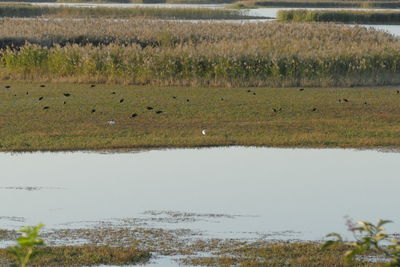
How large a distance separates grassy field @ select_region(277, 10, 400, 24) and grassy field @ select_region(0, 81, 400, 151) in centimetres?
4873

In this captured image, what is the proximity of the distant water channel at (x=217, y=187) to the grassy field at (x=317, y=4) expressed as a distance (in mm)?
91871

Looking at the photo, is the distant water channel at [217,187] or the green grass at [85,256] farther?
the distant water channel at [217,187]

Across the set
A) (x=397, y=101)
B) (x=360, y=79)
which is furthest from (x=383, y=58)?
(x=397, y=101)

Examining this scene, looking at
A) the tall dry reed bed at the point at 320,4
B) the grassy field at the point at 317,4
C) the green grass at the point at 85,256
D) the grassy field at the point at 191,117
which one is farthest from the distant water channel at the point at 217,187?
the tall dry reed bed at the point at 320,4

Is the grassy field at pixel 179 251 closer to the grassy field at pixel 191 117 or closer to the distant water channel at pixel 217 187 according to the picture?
the distant water channel at pixel 217 187

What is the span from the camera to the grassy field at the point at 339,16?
249 feet

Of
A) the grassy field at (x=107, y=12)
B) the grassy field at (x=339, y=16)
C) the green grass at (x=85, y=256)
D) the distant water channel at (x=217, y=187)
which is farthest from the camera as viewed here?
the grassy field at (x=107, y=12)

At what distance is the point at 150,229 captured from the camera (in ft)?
36.8

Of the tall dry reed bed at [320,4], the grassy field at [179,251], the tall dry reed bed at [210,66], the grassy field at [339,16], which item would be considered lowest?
the tall dry reed bed at [320,4]

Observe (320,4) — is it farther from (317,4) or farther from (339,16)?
(339,16)

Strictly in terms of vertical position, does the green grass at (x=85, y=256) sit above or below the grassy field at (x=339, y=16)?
above

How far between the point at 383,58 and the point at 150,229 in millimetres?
21517

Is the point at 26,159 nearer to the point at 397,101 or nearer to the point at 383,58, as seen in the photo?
the point at 397,101

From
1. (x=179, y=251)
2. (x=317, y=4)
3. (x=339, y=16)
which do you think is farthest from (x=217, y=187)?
(x=317, y=4)
